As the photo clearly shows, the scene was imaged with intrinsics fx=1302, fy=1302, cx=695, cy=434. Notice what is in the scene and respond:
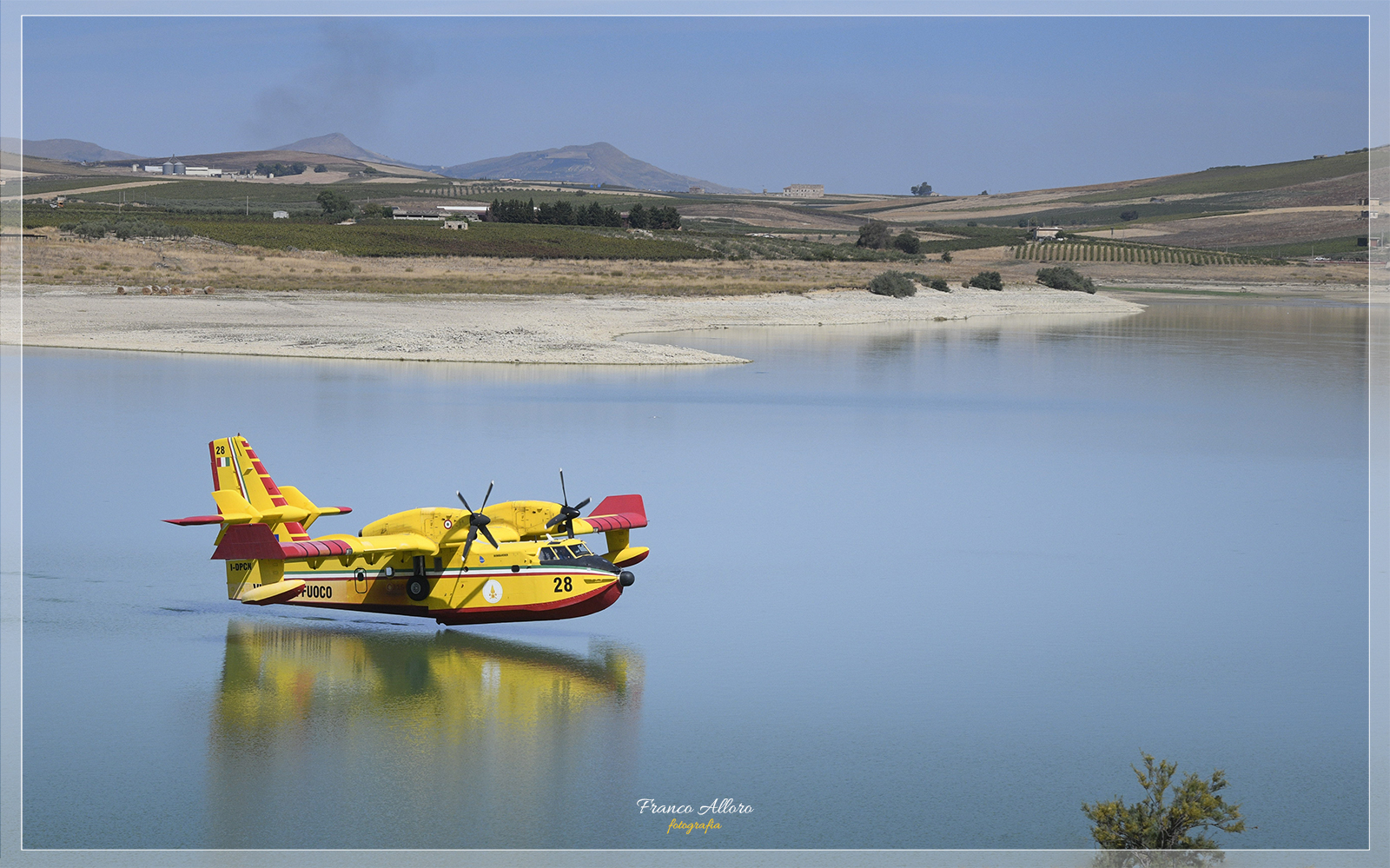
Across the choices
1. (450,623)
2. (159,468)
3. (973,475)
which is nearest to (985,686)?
(450,623)

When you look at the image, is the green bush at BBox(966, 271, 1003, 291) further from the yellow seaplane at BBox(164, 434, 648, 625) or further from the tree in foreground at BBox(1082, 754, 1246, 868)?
the tree in foreground at BBox(1082, 754, 1246, 868)

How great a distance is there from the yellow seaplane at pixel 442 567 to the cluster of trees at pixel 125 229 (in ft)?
326

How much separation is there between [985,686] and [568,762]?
685 cm

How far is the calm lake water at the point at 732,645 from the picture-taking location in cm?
1540

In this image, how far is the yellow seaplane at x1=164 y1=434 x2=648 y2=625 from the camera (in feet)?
65.2

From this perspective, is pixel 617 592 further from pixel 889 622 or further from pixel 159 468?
pixel 159 468

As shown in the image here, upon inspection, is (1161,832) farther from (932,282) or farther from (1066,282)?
(1066,282)

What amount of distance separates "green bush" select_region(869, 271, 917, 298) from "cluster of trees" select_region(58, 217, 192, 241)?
195ft

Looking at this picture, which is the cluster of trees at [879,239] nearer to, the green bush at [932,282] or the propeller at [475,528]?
the green bush at [932,282]

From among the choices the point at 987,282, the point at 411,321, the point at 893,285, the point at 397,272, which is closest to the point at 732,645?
the point at 411,321

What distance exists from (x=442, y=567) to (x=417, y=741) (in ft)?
13.4

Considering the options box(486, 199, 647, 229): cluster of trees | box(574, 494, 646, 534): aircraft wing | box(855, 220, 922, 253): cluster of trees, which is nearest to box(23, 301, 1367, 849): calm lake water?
box(574, 494, 646, 534): aircraft wing

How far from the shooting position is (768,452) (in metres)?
38.9

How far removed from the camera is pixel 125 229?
111750mm
